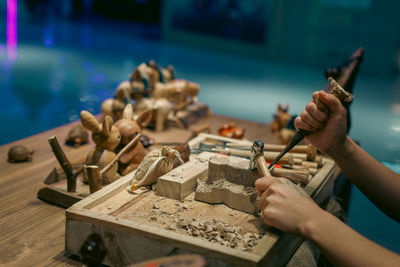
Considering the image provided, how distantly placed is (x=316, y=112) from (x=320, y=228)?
358 millimetres

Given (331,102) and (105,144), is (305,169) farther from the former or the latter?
(105,144)

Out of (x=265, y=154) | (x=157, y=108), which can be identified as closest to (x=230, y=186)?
(x=265, y=154)

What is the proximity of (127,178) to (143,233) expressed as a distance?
0.32 m

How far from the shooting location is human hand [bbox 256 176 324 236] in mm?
890

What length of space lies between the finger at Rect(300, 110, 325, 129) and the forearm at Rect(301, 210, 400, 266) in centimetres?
33

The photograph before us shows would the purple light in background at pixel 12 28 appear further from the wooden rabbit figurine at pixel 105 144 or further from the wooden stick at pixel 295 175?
the wooden stick at pixel 295 175

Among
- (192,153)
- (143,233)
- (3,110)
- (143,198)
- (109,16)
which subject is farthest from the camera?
(109,16)

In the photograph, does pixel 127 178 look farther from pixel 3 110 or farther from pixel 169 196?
pixel 3 110

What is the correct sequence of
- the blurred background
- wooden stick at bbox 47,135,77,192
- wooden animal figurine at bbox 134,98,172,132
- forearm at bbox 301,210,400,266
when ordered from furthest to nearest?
the blurred background < wooden animal figurine at bbox 134,98,172,132 < wooden stick at bbox 47,135,77,192 < forearm at bbox 301,210,400,266

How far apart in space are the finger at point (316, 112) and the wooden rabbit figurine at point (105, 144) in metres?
0.58

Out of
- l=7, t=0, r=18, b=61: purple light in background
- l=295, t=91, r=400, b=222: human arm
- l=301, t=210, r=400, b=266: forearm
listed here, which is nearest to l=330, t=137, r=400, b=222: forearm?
l=295, t=91, r=400, b=222: human arm

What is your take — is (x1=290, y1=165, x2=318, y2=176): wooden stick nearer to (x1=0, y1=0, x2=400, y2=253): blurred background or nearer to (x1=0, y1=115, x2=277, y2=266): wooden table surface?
(x1=0, y1=0, x2=400, y2=253): blurred background

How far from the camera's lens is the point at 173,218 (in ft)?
3.39

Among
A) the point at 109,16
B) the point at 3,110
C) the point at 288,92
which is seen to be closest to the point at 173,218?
the point at 3,110
